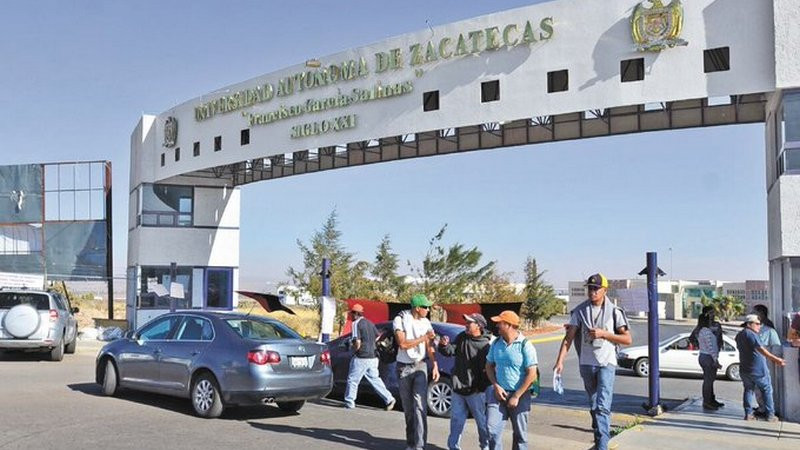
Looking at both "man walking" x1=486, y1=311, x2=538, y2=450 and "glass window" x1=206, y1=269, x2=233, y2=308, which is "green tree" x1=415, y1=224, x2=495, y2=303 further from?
"man walking" x1=486, y1=311, x2=538, y2=450

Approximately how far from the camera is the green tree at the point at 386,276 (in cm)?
3291

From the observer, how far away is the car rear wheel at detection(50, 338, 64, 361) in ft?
61.2

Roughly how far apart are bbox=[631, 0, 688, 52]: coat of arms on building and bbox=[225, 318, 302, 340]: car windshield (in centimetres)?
844

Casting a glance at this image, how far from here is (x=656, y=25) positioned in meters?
14.6

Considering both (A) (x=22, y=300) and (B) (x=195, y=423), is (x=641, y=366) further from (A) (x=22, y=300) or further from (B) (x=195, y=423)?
(A) (x=22, y=300)

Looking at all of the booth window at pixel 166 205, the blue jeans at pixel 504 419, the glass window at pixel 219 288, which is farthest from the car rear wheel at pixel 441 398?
the booth window at pixel 166 205

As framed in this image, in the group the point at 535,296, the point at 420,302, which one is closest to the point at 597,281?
the point at 420,302

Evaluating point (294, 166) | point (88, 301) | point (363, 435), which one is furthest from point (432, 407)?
point (88, 301)

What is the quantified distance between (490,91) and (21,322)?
456 inches

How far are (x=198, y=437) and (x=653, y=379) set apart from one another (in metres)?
7.17

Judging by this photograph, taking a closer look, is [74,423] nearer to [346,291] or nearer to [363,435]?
[363,435]

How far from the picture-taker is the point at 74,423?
32.8 ft

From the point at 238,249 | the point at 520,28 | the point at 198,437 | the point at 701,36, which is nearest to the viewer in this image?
the point at 198,437

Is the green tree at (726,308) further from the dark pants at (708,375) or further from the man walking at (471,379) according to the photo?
the man walking at (471,379)
